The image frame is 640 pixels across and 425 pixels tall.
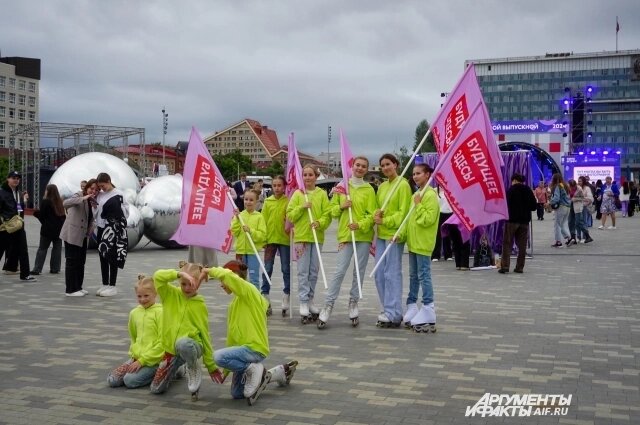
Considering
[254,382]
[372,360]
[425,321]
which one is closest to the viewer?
[254,382]

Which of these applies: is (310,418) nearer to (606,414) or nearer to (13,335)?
(606,414)

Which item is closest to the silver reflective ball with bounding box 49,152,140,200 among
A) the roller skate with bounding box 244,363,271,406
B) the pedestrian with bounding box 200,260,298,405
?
the pedestrian with bounding box 200,260,298,405

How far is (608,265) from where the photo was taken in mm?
13844

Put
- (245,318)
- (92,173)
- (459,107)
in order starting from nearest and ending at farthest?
(245,318)
(459,107)
(92,173)

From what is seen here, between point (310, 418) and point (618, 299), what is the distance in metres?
6.52

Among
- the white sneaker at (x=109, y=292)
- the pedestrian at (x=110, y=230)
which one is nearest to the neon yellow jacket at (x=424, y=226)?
the pedestrian at (x=110, y=230)

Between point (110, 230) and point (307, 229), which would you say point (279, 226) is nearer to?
point (307, 229)

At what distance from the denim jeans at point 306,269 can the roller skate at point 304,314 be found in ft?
0.18

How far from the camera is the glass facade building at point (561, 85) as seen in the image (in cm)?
11875

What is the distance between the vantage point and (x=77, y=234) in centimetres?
1066

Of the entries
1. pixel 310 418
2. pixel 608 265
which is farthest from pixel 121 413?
pixel 608 265

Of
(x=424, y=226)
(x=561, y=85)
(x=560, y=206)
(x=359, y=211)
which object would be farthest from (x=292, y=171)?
(x=561, y=85)

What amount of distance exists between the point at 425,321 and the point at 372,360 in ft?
4.80

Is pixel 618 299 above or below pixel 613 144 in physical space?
below
